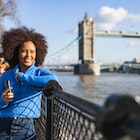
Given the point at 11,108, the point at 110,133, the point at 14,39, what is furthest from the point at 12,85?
the point at 110,133

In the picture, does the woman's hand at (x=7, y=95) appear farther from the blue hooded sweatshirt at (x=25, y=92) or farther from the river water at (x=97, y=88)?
the river water at (x=97, y=88)

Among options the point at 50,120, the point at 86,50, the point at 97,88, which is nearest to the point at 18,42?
the point at 50,120

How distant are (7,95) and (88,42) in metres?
96.7

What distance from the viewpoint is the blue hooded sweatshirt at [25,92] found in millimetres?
2527

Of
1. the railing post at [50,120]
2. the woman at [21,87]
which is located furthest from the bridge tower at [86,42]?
the woman at [21,87]

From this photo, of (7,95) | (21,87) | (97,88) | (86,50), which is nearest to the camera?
(7,95)

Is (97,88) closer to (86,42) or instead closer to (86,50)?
(86,50)

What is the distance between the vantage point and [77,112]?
1822 mm

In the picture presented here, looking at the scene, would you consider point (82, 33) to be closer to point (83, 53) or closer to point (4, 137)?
point (83, 53)

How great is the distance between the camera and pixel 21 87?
2.60m

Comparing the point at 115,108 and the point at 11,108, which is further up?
the point at 115,108

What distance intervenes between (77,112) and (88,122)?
272 millimetres

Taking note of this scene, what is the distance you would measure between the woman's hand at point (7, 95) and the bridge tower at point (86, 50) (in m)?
90.5

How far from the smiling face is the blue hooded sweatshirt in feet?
0.25
